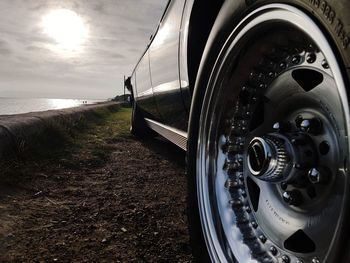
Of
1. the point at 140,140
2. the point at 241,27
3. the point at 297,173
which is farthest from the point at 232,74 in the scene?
the point at 140,140

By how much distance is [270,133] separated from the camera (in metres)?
1.49

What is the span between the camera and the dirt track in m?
2.21

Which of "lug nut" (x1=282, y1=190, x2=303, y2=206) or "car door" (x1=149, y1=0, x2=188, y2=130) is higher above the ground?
"car door" (x1=149, y1=0, x2=188, y2=130)

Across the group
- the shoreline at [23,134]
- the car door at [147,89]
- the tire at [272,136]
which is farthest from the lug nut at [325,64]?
the shoreline at [23,134]

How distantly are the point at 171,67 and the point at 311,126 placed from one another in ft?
5.16

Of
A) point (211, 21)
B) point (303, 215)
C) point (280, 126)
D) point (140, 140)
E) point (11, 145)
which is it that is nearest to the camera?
point (303, 215)

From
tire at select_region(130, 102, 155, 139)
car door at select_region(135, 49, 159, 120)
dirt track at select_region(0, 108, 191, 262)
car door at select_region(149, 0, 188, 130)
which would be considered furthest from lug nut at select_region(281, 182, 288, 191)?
tire at select_region(130, 102, 155, 139)

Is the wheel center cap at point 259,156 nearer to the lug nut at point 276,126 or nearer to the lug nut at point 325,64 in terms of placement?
the lug nut at point 276,126

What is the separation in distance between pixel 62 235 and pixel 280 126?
62.1 inches

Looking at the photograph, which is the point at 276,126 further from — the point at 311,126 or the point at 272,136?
the point at 311,126

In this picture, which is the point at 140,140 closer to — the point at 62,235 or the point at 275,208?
the point at 62,235

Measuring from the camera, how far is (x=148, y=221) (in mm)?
2686

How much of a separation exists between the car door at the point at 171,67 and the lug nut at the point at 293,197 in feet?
4.27

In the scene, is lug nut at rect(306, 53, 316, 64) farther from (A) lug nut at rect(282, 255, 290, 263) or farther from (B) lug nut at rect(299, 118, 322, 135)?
(A) lug nut at rect(282, 255, 290, 263)
